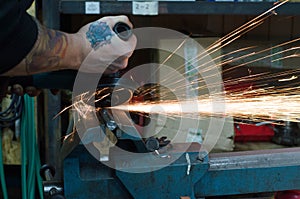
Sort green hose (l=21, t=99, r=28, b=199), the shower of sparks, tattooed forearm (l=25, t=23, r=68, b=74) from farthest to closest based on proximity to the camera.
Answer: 1. the shower of sparks
2. green hose (l=21, t=99, r=28, b=199)
3. tattooed forearm (l=25, t=23, r=68, b=74)

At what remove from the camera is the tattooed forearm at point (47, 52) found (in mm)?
1061

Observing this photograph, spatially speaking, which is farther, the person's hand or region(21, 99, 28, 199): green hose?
region(21, 99, 28, 199): green hose

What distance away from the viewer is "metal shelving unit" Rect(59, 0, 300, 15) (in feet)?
5.90

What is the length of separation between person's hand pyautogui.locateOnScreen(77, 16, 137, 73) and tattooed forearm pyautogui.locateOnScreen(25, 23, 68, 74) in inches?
2.4

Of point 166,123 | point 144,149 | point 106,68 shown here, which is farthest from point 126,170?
point 166,123

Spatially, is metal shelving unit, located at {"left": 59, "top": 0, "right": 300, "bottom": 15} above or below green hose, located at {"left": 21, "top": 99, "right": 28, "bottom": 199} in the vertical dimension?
above

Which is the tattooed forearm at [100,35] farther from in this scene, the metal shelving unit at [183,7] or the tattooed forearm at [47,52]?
the metal shelving unit at [183,7]

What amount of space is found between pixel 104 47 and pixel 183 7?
0.85m

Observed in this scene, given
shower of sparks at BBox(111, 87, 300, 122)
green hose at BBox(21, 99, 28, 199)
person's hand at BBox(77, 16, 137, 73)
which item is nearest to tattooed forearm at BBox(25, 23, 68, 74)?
person's hand at BBox(77, 16, 137, 73)

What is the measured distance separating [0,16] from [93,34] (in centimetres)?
29

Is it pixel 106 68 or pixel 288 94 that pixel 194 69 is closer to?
pixel 288 94

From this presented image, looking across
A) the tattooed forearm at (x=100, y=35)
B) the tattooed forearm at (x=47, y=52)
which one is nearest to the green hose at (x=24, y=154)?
the tattooed forearm at (x=47, y=52)

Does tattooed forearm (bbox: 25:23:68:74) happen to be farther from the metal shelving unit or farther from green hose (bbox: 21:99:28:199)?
the metal shelving unit

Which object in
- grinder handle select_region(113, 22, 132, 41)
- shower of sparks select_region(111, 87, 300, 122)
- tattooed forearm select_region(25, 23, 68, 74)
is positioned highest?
grinder handle select_region(113, 22, 132, 41)
